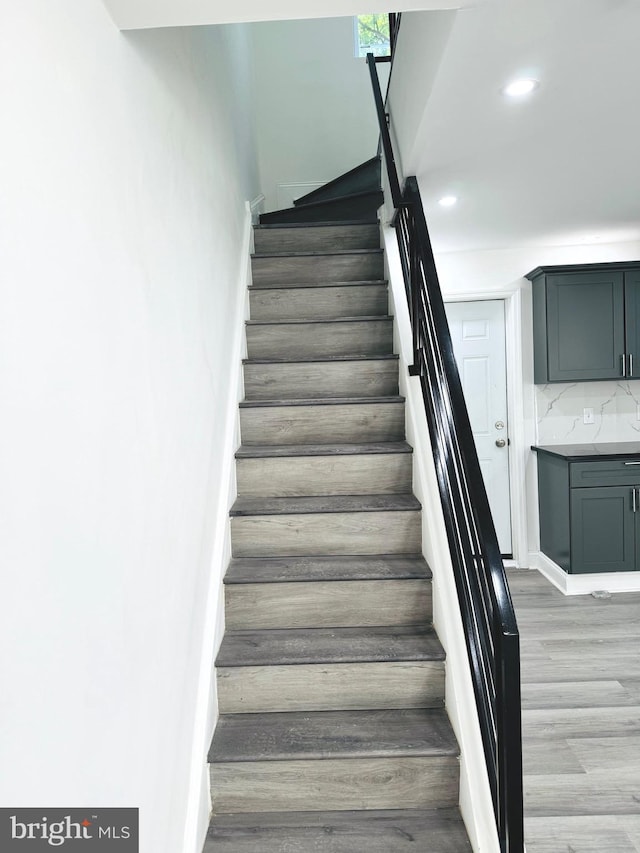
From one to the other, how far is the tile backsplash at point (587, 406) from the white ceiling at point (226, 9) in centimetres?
349

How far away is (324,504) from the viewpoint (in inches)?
93.0

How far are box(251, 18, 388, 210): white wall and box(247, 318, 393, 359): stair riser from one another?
2.25m

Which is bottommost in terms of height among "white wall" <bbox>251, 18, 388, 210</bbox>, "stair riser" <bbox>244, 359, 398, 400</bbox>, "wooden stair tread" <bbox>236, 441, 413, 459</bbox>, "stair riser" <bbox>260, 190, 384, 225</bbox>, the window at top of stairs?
"wooden stair tread" <bbox>236, 441, 413, 459</bbox>

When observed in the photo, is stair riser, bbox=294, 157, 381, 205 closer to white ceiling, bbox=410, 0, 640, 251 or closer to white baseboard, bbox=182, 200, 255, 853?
white ceiling, bbox=410, 0, 640, 251

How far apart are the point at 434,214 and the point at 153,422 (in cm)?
258

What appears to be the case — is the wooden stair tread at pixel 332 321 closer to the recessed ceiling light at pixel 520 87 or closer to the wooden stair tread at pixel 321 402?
the wooden stair tread at pixel 321 402

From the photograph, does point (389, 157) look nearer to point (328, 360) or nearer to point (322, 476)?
point (328, 360)

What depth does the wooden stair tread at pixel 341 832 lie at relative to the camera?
1590mm

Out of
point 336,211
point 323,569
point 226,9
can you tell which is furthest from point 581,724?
point 336,211

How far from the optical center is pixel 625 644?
3129 mm

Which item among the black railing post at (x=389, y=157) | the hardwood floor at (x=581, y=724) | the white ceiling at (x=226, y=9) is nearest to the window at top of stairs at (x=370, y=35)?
the black railing post at (x=389, y=157)

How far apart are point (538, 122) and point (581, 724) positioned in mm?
2416

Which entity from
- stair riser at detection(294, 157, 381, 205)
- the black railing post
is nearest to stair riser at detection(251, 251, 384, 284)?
the black railing post

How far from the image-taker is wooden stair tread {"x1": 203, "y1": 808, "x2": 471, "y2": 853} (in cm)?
159
